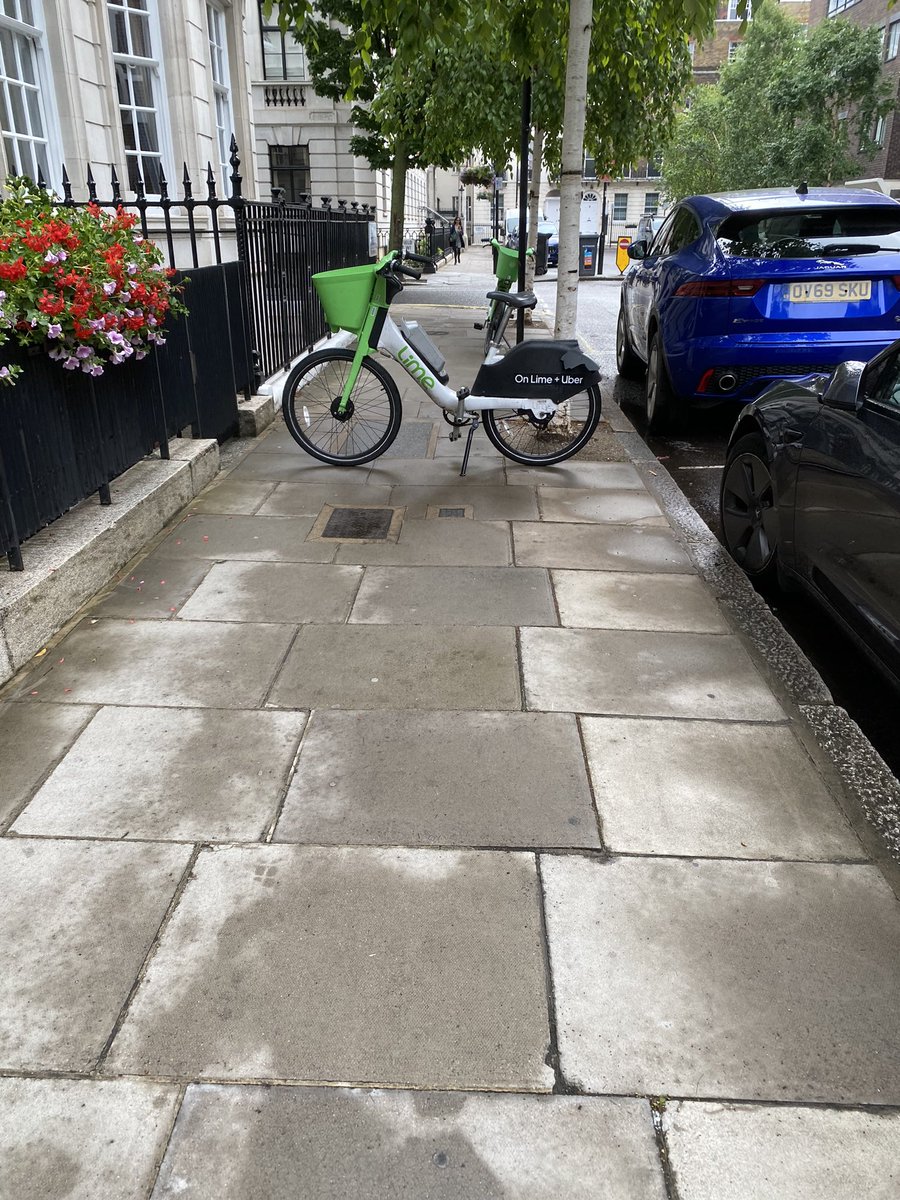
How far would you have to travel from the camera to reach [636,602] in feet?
14.8

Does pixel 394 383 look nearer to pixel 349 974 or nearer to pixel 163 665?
pixel 163 665

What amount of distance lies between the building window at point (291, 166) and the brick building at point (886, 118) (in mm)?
25457

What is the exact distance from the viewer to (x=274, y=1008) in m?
2.19

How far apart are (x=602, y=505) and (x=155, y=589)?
2.89m

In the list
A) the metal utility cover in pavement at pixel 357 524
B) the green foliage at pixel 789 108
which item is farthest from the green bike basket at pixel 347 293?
the green foliage at pixel 789 108

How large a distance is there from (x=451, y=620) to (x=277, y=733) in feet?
3.94

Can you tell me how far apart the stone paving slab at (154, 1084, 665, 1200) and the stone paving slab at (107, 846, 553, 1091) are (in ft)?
0.19

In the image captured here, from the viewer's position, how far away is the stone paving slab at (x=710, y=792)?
279 cm

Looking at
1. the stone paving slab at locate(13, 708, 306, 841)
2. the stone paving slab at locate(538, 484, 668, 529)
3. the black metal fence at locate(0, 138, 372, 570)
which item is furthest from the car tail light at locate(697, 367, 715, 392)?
the stone paving slab at locate(13, 708, 306, 841)

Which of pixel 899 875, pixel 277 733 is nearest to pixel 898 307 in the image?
pixel 899 875

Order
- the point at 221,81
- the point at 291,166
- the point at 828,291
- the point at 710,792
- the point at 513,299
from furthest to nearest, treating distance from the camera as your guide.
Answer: the point at 291,166 < the point at 221,81 < the point at 828,291 < the point at 513,299 < the point at 710,792

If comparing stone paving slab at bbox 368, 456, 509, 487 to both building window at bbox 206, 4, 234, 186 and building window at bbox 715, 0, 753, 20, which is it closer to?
building window at bbox 715, 0, 753, 20

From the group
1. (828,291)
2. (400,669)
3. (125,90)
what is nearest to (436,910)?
(400,669)

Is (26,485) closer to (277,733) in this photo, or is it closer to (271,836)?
(277,733)
